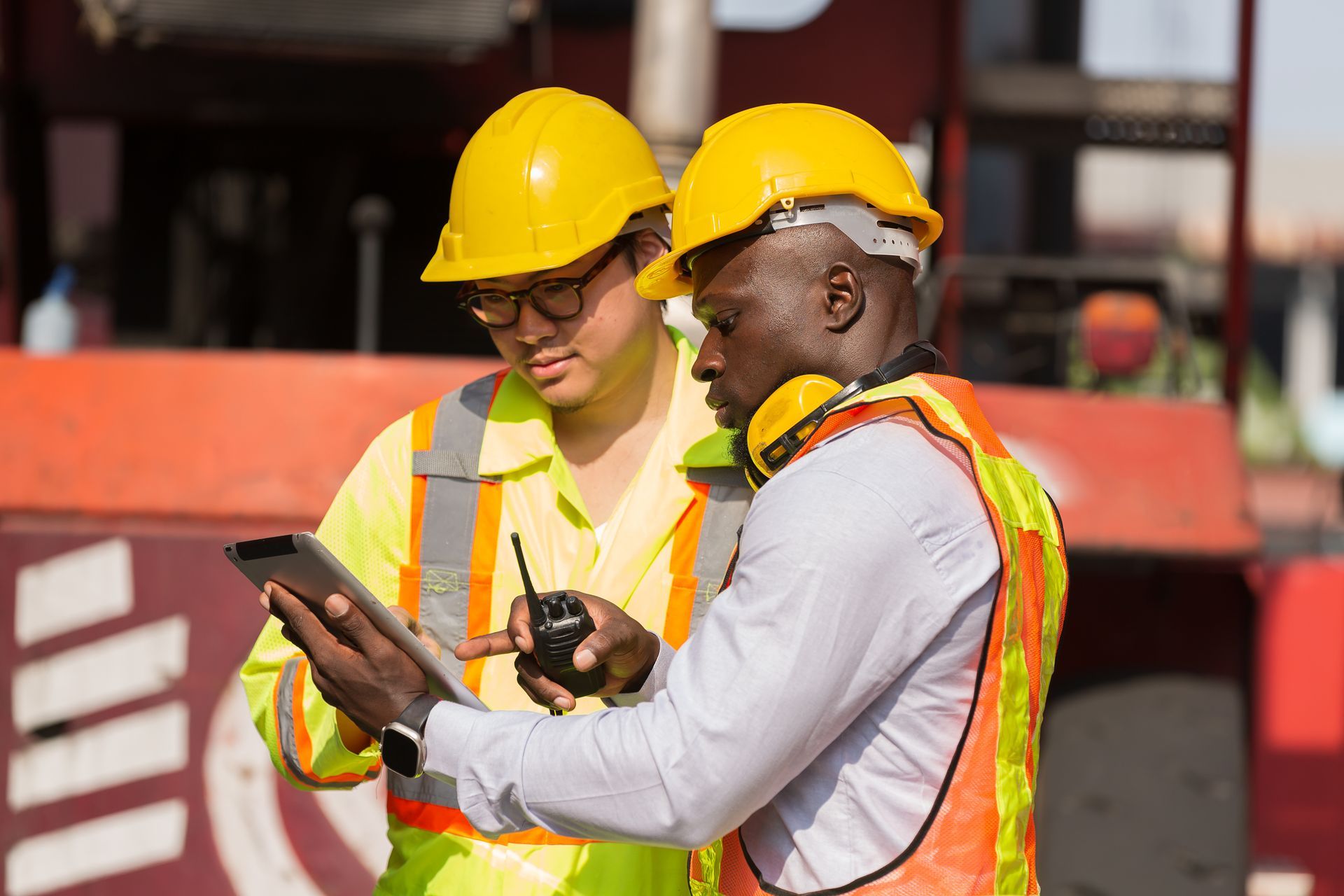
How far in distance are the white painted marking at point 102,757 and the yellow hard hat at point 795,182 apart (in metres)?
2.30

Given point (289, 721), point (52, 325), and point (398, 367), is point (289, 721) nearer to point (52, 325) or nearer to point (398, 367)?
point (398, 367)

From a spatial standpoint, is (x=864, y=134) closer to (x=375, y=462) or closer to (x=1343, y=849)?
(x=375, y=462)

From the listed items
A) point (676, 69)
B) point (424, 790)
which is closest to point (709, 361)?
point (424, 790)

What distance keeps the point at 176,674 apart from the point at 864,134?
8.01ft

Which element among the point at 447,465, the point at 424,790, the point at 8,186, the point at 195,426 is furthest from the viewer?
the point at 8,186

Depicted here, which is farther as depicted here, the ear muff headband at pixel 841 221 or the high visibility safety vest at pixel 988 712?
the ear muff headband at pixel 841 221

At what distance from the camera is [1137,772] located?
3.84m

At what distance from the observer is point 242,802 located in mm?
3473

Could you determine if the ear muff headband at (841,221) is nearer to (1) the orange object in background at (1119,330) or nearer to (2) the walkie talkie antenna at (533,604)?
(2) the walkie talkie antenna at (533,604)

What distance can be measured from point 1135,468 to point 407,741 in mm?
2599

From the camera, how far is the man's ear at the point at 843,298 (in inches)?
62.5

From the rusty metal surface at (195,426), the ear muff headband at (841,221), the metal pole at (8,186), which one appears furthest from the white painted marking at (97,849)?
the metal pole at (8,186)

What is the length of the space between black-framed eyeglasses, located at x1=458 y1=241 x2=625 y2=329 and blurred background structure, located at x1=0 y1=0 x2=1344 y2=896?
1503 mm

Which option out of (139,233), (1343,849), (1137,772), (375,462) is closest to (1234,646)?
(1137,772)
